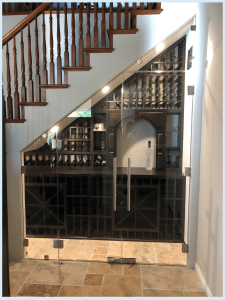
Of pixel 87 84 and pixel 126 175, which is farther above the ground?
pixel 87 84

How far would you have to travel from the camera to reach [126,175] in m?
2.45

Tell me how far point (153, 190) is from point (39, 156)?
1.35 meters

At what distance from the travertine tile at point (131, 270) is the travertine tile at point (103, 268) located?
2.1 inches

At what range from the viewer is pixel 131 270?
7.85 ft

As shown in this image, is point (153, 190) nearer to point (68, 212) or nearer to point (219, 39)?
point (68, 212)

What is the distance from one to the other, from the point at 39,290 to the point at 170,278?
4.26 feet

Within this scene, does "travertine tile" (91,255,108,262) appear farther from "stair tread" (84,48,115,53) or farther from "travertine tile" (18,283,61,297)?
"stair tread" (84,48,115,53)

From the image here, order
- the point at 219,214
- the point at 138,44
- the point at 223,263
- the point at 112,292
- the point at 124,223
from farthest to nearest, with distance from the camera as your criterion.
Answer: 1. the point at 124,223
2. the point at 138,44
3. the point at 112,292
4. the point at 219,214
5. the point at 223,263

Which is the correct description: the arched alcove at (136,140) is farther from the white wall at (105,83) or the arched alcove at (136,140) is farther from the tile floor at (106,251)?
the tile floor at (106,251)

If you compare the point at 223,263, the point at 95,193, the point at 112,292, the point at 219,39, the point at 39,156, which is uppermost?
the point at 219,39

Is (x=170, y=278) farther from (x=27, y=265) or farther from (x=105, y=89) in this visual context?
(x=105, y=89)

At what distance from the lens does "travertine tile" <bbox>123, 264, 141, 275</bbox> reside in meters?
2.34

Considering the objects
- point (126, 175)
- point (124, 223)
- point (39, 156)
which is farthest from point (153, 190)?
point (39, 156)

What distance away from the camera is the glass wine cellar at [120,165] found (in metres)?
2.37
